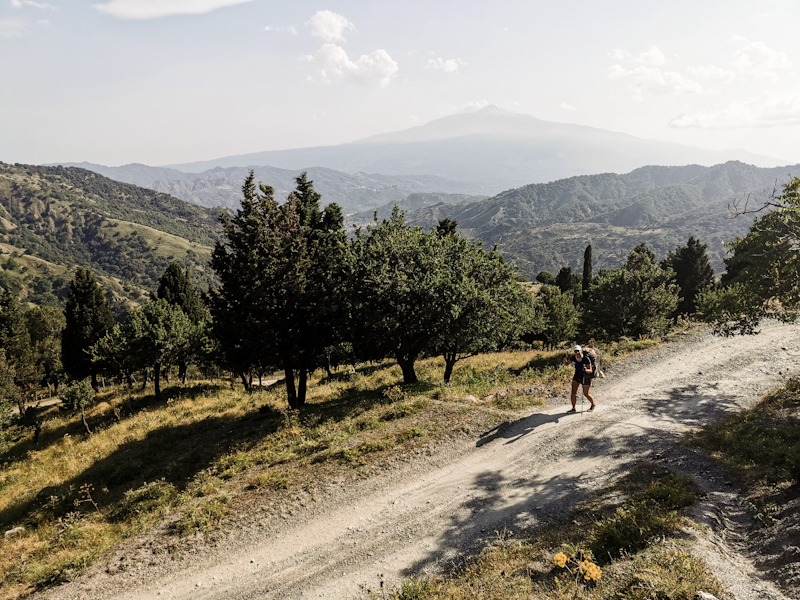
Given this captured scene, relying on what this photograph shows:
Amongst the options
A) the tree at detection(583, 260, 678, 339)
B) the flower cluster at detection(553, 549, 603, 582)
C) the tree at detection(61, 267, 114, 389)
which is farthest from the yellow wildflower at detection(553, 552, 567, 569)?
the tree at detection(61, 267, 114, 389)

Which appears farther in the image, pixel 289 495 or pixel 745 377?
pixel 745 377

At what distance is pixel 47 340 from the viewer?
75625 mm

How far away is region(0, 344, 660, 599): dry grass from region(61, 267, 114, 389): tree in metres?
19.9

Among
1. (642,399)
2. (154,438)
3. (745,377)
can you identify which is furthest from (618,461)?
(154,438)

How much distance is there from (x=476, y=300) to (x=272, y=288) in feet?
34.0

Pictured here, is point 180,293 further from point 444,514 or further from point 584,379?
point 444,514

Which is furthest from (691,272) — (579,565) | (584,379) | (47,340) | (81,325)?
(47,340)

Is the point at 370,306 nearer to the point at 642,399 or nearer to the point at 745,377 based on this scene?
the point at 642,399

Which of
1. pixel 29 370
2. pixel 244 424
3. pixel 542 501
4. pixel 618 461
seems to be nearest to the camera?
pixel 542 501

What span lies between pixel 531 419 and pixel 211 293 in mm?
16133

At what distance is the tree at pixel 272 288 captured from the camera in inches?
722

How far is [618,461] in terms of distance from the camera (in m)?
11.9

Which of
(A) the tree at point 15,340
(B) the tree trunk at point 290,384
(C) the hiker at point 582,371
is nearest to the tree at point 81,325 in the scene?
(A) the tree at point 15,340

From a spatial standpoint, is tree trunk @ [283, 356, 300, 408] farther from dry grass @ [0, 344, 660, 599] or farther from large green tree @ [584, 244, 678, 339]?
large green tree @ [584, 244, 678, 339]
